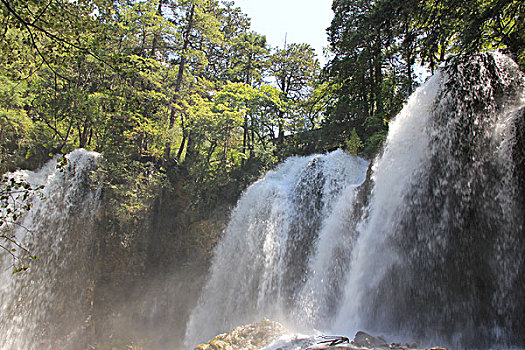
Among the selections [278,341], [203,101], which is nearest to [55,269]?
[203,101]

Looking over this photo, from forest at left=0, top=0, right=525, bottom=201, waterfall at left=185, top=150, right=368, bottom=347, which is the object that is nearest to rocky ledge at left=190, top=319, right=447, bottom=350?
waterfall at left=185, top=150, right=368, bottom=347

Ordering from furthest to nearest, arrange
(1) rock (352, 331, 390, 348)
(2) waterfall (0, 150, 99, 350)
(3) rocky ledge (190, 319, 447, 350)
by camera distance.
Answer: (2) waterfall (0, 150, 99, 350)
(1) rock (352, 331, 390, 348)
(3) rocky ledge (190, 319, 447, 350)

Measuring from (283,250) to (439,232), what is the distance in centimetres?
567

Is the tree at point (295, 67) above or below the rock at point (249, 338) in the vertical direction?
above

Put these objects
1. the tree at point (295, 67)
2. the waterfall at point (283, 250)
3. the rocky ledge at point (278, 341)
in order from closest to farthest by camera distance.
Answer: the rocky ledge at point (278, 341)
the waterfall at point (283, 250)
the tree at point (295, 67)

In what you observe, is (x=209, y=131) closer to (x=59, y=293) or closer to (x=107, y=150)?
(x=107, y=150)

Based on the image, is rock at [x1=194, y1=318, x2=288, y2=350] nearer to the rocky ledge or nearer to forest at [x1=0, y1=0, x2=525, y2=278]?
the rocky ledge

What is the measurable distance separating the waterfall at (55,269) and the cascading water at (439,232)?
7.75 meters

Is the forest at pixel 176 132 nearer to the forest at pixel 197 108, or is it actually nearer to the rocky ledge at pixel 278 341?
the forest at pixel 197 108

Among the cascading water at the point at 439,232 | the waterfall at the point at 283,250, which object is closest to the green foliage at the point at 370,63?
the waterfall at the point at 283,250

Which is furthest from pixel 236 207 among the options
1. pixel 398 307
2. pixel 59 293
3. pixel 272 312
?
pixel 398 307

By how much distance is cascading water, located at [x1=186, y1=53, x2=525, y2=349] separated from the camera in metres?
5.82

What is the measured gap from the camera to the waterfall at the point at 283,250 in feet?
31.3

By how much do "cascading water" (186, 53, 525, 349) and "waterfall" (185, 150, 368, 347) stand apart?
76 millimetres
